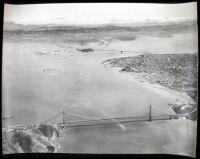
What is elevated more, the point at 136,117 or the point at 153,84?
the point at 153,84

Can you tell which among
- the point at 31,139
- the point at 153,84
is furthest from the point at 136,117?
the point at 31,139

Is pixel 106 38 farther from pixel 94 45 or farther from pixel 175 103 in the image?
pixel 175 103

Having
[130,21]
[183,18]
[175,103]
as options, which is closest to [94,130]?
[175,103]

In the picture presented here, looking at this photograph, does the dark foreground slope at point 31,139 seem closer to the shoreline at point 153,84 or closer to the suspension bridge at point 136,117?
the suspension bridge at point 136,117

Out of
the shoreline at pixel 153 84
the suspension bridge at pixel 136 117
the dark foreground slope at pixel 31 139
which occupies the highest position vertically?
the shoreline at pixel 153 84

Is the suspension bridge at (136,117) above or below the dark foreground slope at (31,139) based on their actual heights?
above

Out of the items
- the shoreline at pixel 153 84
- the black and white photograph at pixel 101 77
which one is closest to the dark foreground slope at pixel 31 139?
the black and white photograph at pixel 101 77

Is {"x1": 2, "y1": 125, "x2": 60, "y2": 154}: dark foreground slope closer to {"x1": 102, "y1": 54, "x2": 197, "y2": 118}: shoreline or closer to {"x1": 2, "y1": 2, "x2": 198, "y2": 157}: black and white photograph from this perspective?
{"x1": 2, "y1": 2, "x2": 198, "y2": 157}: black and white photograph

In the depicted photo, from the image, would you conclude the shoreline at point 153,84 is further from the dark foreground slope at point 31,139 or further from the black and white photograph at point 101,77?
the dark foreground slope at point 31,139

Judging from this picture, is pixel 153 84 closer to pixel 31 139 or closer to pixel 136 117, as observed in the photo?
pixel 136 117
